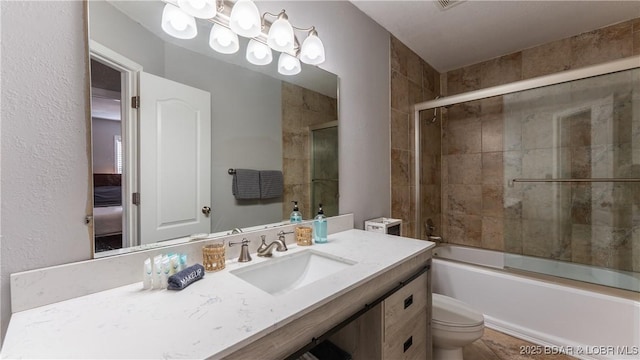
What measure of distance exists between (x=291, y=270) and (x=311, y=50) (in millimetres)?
1108

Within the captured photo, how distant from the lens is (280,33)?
116 cm

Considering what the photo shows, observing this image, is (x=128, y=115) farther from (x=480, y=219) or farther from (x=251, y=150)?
(x=480, y=219)

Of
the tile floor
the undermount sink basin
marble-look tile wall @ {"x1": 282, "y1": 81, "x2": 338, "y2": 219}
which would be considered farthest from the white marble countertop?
the tile floor

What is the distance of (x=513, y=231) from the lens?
2184mm

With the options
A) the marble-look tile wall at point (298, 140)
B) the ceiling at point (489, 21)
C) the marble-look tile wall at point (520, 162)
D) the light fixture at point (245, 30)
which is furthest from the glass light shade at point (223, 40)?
the marble-look tile wall at point (520, 162)

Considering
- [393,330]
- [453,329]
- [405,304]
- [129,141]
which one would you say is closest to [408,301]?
[405,304]

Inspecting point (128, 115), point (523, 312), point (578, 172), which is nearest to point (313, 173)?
point (128, 115)

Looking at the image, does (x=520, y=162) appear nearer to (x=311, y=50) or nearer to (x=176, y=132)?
(x=311, y=50)

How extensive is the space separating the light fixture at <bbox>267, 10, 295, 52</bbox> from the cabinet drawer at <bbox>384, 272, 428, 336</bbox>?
122 centimetres

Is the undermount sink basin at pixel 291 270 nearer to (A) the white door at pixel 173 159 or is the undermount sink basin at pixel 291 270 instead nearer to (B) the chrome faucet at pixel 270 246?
(B) the chrome faucet at pixel 270 246

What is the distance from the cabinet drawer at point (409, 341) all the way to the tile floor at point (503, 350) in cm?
66

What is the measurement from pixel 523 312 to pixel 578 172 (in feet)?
3.97

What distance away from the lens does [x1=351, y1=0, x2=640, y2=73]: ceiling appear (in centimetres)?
173

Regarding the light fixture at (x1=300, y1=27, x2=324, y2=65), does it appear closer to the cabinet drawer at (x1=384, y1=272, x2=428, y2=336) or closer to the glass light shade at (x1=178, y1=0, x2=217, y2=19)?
the glass light shade at (x1=178, y1=0, x2=217, y2=19)
